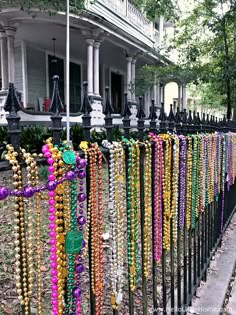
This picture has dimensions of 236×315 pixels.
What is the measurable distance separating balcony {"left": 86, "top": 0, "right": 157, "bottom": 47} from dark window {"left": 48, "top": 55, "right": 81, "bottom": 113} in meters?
2.08

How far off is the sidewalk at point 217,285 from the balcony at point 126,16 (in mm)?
6329

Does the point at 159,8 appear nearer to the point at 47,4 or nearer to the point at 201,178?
the point at 47,4

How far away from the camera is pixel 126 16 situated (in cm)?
1086

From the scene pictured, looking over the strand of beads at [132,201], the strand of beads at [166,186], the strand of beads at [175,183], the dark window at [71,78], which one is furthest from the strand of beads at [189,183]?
the dark window at [71,78]

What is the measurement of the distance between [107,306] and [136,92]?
887 centimetres

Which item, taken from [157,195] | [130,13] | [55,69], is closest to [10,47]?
[55,69]

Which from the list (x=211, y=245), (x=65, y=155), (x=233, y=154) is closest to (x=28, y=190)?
(x=65, y=155)

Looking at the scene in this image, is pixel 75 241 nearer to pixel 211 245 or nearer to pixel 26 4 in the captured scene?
pixel 211 245

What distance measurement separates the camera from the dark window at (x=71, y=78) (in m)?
10.2

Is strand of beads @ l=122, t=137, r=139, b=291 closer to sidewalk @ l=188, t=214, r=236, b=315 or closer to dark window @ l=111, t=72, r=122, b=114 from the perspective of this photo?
sidewalk @ l=188, t=214, r=236, b=315

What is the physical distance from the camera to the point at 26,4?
20.1ft

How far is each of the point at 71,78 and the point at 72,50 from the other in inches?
34.6

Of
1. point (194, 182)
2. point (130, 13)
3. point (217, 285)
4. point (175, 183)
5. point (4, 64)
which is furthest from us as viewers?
point (130, 13)

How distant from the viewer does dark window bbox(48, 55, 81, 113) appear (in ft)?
33.6
